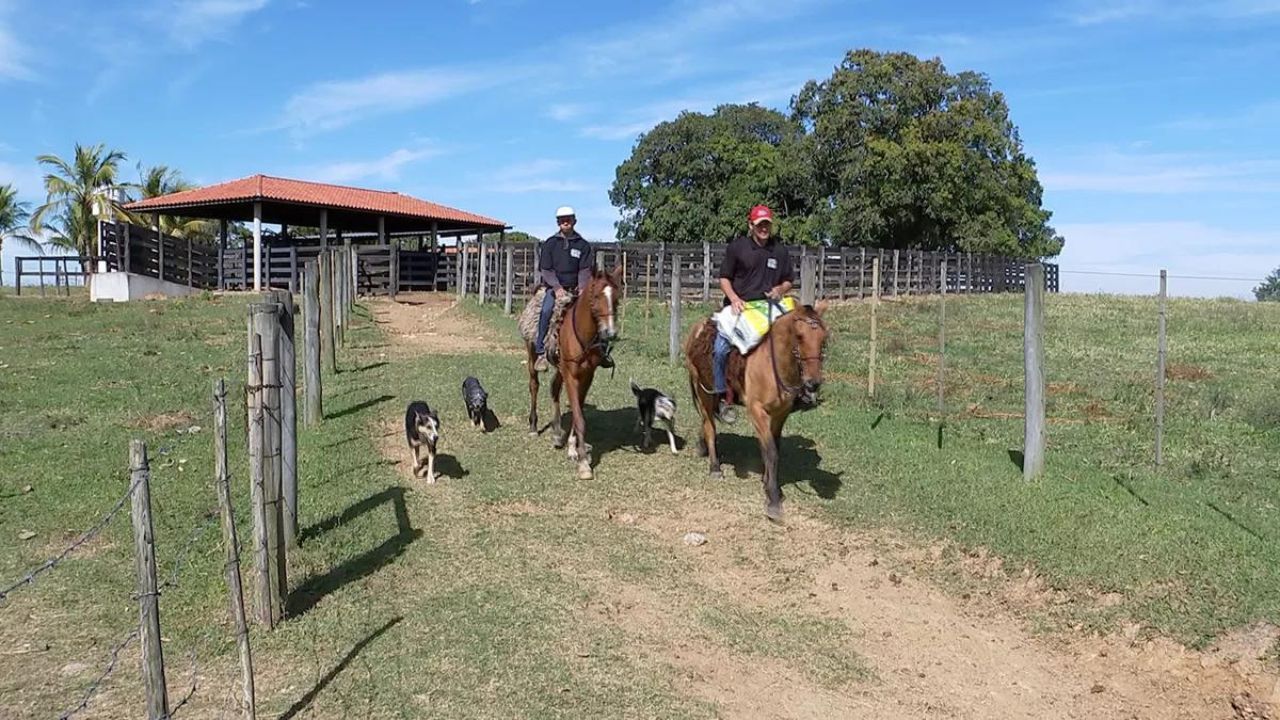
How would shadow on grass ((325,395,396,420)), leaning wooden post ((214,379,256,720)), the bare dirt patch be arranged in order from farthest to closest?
the bare dirt patch
shadow on grass ((325,395,396,420))
leaning wooden post ((214,379,256,720))

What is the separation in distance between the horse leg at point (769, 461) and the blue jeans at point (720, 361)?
24.8 inches

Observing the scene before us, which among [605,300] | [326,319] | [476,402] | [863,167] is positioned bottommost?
[476,402]

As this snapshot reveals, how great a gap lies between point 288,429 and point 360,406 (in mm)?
5375

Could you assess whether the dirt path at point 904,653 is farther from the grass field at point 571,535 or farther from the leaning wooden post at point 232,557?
the leaning wooden post at point 232,557

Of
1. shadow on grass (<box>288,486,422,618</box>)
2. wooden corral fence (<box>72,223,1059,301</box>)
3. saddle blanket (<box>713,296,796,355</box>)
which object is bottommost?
shadow on grass (<box>288,486,422,618</box>)

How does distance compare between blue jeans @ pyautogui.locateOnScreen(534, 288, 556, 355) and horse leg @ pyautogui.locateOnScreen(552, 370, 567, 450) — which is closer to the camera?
blue jeans @ pyautogui.locateOnScreen(534, 288, 556, 355)

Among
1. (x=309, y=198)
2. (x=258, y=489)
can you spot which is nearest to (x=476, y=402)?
(x=258, y=489)

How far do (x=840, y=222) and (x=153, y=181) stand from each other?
35.5 m

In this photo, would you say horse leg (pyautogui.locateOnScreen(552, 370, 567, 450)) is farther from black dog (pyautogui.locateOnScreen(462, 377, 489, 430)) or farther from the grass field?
black dog (pyautogui.locateOnScreen(462, 377, 489, 430))

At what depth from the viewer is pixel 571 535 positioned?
7.52 meters

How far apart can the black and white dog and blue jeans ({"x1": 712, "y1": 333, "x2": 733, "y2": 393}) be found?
1.10 m

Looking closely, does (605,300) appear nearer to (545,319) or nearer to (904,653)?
(545,319)

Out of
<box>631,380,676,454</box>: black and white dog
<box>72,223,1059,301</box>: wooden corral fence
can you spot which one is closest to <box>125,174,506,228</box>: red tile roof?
<box>72,223,1059,301</box>: wooden corral fence

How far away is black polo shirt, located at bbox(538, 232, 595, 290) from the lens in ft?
32.8
